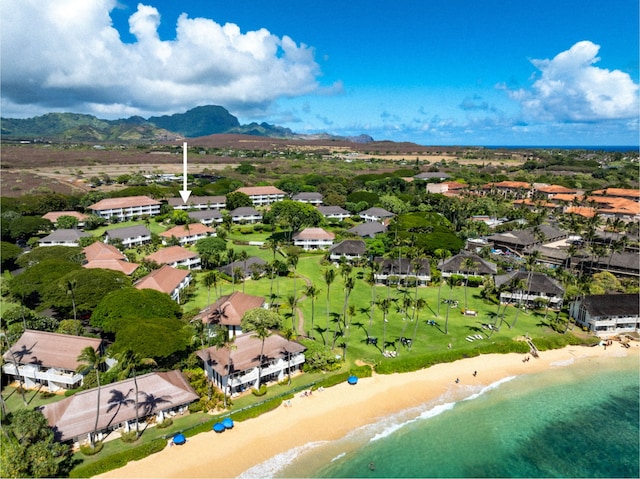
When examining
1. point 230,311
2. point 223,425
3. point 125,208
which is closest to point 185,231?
point 125,208

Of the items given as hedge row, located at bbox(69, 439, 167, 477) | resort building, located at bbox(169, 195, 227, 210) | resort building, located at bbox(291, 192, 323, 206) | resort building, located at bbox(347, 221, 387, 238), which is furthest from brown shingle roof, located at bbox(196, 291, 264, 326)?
resort building, located at bbox(291, 192, 323, 206)

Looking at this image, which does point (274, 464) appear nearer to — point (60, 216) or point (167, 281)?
point (167, 281)

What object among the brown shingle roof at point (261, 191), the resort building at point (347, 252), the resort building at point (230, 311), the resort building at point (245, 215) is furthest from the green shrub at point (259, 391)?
the brown shingle roof at point (261, 191)

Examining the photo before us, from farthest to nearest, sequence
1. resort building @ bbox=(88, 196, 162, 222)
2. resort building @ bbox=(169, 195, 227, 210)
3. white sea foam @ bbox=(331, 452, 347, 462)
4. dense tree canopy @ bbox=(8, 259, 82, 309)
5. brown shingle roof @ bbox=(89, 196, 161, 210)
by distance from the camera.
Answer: resort building @ bbox=(169, 195, 227, 210) < resort building @ bbox=(88, 196, 162, 222) < brown shingle roof @ bbox=(89, 196, 161, 210) < dense tree canopy @ bbox=(8, 259, 82, 309) < white sea foam @ bbox=(331, 452, 347, 462)

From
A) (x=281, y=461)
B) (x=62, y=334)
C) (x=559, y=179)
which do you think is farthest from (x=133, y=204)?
(x=559, y=179)

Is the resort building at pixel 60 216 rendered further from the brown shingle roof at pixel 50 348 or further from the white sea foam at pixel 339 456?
the white sea foam at pixel 339 456

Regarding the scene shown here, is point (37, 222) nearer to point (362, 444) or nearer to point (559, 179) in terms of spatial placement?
point (362, 444)

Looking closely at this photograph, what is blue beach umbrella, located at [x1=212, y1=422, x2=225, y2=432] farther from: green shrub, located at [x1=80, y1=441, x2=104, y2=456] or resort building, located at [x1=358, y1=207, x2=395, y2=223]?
resort building, located at [x1=358, y1=207, x2=395, y2=223]
